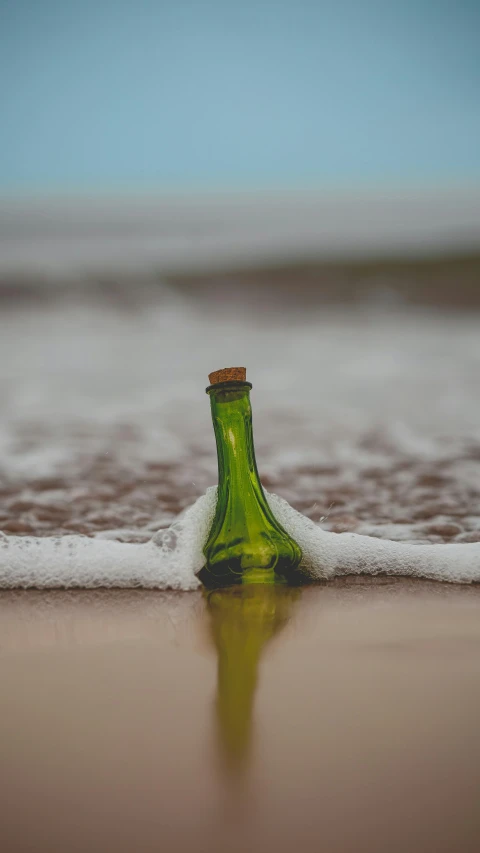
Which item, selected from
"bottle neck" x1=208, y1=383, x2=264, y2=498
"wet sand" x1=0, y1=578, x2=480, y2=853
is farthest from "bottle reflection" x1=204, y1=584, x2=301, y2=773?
"bottle neck" x1=208, y1=383, x2=264, y2=498

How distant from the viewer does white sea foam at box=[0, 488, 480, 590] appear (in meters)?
0.83

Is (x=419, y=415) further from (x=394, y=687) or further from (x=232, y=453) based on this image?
(x=394, y=687)

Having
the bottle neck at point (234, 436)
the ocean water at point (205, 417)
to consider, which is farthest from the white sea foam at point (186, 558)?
the bottle neck at point (234, 436)

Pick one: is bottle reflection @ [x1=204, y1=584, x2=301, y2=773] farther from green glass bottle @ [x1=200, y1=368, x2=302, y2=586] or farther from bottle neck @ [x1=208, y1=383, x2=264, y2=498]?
bottle neck @ [x1=208, y1=383, x2=264, y2=498]

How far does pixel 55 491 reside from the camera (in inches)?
50.8

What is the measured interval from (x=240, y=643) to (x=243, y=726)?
16 cm

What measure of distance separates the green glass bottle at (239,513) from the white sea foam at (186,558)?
52 millimetres

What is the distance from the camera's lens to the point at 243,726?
1.60ft

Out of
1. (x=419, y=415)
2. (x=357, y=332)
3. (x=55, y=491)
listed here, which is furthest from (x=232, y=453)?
(x=357, y=332)

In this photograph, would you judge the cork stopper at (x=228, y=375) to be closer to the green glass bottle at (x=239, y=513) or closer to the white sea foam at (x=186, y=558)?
the green glass bottle at (x=239, y=513)

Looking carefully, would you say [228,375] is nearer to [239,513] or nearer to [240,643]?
[239,513]

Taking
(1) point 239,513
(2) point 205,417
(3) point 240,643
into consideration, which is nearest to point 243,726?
(3) point 240,643

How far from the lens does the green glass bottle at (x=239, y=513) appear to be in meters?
0.71

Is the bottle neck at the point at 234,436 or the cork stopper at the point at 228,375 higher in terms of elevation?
the cork stopper at the point at 228,375
